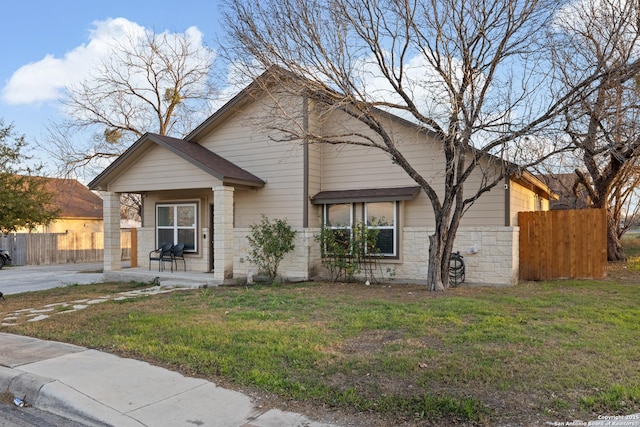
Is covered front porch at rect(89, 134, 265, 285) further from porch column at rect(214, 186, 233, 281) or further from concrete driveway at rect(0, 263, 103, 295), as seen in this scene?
concrete driveway at rect(0, 263, 103, 295)

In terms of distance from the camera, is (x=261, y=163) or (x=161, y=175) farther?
(x=261, y=163)

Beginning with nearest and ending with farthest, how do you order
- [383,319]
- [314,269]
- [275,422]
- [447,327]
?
[275,422] < [447,327] < [383,319] < [314,269]

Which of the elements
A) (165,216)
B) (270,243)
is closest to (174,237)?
(165,216)

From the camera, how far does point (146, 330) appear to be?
6949 mm

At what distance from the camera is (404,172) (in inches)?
490

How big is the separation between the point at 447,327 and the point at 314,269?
6.84 m

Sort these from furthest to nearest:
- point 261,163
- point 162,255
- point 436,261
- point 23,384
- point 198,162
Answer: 1. point 162,255
2. point 261,163
3. point 198,162
4. point 436,261
5. point 23,384

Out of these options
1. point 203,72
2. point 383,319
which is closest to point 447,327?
point 383,319

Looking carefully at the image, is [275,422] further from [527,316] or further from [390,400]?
[527,316]

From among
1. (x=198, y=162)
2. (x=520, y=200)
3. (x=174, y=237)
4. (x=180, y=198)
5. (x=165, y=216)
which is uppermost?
(x=198, y=162)

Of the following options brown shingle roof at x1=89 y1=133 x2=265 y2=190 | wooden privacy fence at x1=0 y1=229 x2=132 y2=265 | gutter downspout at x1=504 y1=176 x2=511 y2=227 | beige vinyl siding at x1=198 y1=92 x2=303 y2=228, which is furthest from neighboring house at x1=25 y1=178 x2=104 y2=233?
gutter downspout at x1=504 y1=176 x2=511 y2=227

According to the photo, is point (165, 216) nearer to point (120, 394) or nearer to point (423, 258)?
point (423, 258)

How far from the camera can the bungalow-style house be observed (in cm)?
1188

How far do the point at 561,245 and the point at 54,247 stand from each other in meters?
21.8
